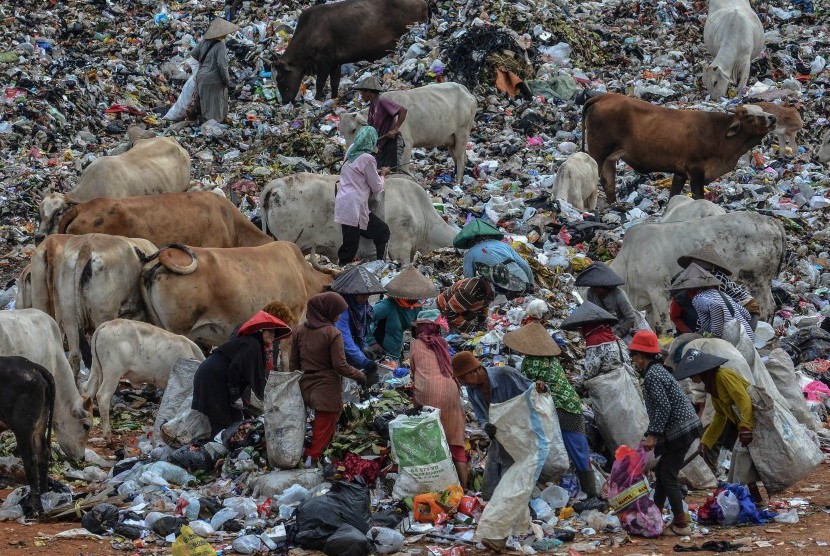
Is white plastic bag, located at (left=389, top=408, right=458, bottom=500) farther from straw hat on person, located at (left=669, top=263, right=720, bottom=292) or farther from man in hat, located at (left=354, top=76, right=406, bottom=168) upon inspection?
man in hat, located at (left=354, top=76, right=406, bottom=168)

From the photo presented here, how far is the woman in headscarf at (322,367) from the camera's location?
8719 millimetres

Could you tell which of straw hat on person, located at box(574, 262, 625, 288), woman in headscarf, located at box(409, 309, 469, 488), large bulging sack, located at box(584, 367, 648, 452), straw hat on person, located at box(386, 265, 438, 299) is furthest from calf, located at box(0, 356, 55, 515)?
straw hat on person, located at box(574, 262, 625, 288)

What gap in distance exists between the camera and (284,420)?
28.6 ft

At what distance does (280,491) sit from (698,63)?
13038mm

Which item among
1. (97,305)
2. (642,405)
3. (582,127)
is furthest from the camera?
(582,127)

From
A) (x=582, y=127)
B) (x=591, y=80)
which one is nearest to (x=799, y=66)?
(x=591, y=80)

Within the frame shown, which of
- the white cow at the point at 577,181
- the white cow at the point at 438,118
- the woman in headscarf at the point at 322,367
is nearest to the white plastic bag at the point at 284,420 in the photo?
the woman in headscarf at the point at 322,367

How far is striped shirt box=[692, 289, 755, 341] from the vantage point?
31.0 ft

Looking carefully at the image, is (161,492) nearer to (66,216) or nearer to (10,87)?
(66,216)

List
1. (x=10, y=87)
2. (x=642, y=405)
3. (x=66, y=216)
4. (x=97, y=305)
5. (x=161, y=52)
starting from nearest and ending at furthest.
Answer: (x=642, y=405)
(x=97, y=305)
(x=66, y=216)
(x=10, y=87)
(x=161, y=52)

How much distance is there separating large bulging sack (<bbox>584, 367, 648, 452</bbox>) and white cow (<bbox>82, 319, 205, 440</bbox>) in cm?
334

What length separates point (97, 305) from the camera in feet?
36.1

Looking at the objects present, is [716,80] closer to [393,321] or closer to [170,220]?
[170,220]

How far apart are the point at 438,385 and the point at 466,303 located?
2559mm
